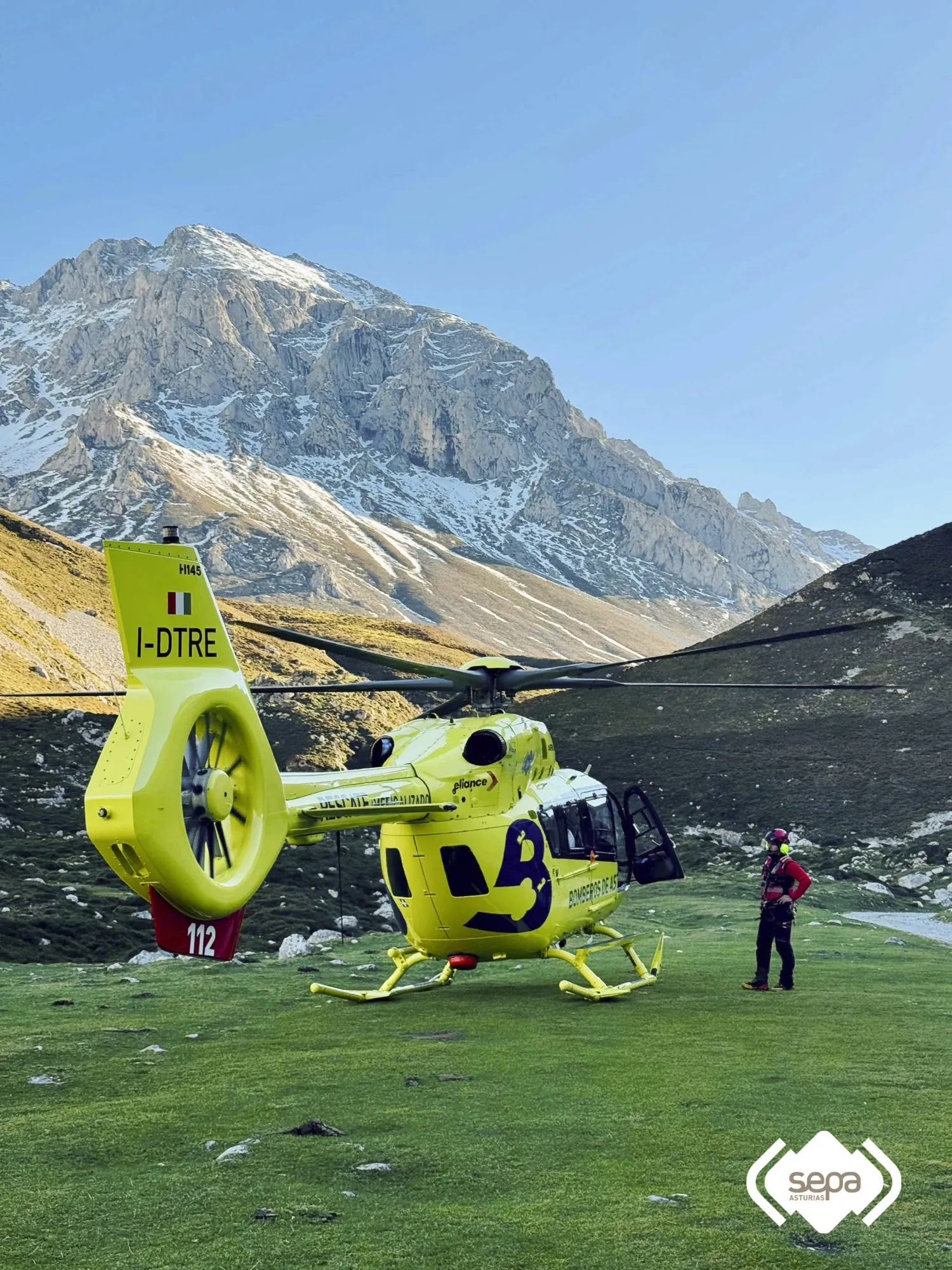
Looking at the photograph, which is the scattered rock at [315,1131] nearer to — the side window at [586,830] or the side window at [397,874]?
the side window at [397,874]

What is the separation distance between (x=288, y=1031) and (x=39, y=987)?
5.66 meters

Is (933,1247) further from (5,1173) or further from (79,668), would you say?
(79,668)

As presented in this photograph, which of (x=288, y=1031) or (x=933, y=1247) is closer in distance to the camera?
(x=933, y=1247)

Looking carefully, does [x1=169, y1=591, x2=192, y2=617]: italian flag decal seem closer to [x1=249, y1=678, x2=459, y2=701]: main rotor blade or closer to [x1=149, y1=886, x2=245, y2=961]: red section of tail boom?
[x1=149, y1=886, x2=245, y2=961]: red section of tail boom

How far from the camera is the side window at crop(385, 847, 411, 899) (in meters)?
15.7

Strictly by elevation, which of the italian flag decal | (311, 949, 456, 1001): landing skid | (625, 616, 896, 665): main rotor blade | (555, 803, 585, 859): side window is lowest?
(311, 949, 456, 1001): landing skid

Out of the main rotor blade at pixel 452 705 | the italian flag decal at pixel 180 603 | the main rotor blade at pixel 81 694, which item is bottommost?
the main rotor blade at pixel 452 705

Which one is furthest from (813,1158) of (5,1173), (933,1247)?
(5,1173)

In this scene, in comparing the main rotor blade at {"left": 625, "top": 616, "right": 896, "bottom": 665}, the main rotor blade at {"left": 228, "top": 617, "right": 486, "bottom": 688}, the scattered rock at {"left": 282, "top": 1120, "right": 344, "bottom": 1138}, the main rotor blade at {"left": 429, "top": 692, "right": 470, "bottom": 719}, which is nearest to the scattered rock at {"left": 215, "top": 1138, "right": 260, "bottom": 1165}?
the scattered rock at {"left": 282, "top": 1120, "right": 344, "bottom": 1138}

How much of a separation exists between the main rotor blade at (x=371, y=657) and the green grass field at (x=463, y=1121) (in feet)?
14.0

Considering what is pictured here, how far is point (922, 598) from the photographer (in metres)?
66.7

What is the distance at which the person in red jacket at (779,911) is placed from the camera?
16.1 metres

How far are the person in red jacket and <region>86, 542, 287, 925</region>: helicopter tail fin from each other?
778cm

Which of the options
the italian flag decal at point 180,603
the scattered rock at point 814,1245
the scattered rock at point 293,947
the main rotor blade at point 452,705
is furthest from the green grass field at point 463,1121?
the scattered rock at point 293,947
